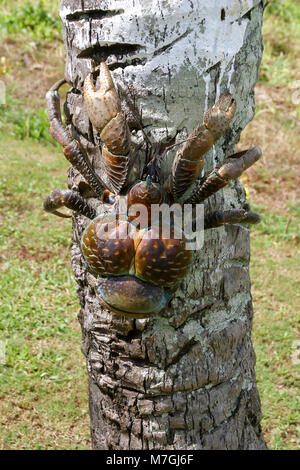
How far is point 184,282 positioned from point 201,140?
1.96ft

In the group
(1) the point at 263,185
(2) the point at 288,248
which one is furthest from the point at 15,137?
(2) the point at 288,248

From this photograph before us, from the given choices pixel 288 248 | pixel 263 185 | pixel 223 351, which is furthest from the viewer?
pixel 263 185

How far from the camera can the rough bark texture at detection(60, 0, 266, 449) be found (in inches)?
72.0

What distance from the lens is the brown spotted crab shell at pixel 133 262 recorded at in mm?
1908

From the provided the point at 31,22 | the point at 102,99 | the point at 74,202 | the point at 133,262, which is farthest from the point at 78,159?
the point at 31,22

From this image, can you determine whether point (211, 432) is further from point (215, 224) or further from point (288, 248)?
point (288, 248)

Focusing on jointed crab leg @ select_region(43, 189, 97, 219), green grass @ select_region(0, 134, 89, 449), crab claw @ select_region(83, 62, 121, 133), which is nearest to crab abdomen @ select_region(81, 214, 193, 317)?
jointed crab leg @ select_region(43, 189, 97, 219)

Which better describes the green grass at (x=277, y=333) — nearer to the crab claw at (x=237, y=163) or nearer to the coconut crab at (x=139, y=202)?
the coconut crab at (x=139, y=202)

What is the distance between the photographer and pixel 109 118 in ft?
6.15

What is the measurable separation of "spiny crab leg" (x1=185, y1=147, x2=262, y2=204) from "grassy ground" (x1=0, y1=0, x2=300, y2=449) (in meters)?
2.05

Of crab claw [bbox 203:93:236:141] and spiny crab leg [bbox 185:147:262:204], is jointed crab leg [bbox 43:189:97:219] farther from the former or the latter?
crab claw [bbox 203:93:236:141]

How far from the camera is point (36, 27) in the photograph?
7.75 meters
